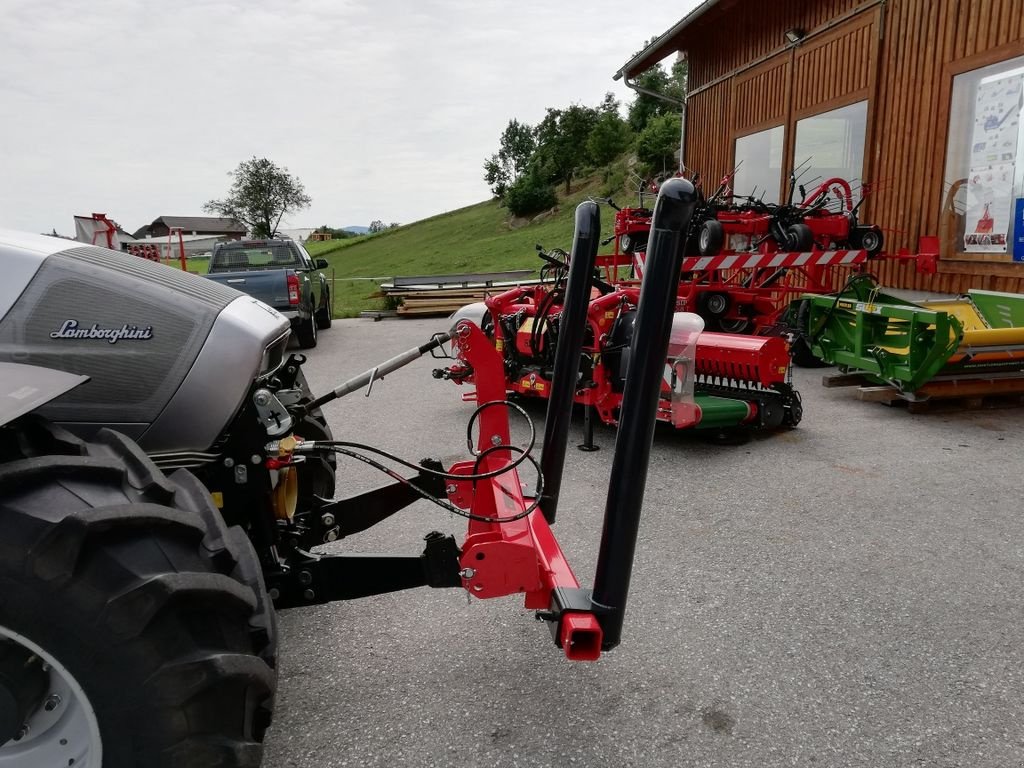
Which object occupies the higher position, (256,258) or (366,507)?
(256,258)

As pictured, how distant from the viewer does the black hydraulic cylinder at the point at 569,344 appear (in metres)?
2.79

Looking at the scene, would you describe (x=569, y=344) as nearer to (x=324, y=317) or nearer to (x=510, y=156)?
(x=324, y=317)

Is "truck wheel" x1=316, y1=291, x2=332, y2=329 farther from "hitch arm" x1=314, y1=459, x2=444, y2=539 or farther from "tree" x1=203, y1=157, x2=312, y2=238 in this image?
"tree" x1=203, y1=157, x2=312, y2=238

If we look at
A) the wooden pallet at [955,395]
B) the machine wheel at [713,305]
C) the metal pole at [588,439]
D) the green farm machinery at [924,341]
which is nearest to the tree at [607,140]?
the machine wheel at [713,305]

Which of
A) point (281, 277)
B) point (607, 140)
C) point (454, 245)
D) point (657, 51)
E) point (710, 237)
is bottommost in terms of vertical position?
point (281, 277)

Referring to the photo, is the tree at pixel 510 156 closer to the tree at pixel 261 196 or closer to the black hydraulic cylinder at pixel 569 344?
the tree at pixel 261 196

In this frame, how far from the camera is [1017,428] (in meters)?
6.06

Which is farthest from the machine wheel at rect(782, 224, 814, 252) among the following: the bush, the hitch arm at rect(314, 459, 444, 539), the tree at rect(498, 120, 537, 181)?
the tree at rect(498, 120, 537, 181)

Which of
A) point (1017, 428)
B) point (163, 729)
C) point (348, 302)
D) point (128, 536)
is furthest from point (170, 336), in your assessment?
point (348, 302)

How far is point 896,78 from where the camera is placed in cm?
975

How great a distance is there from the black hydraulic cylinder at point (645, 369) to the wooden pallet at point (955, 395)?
5.56m

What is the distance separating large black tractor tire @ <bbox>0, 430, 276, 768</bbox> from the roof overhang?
14.4 meters

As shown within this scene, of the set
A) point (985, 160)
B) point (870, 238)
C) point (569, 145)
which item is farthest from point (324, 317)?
point (569, 145)

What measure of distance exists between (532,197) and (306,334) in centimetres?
4167
